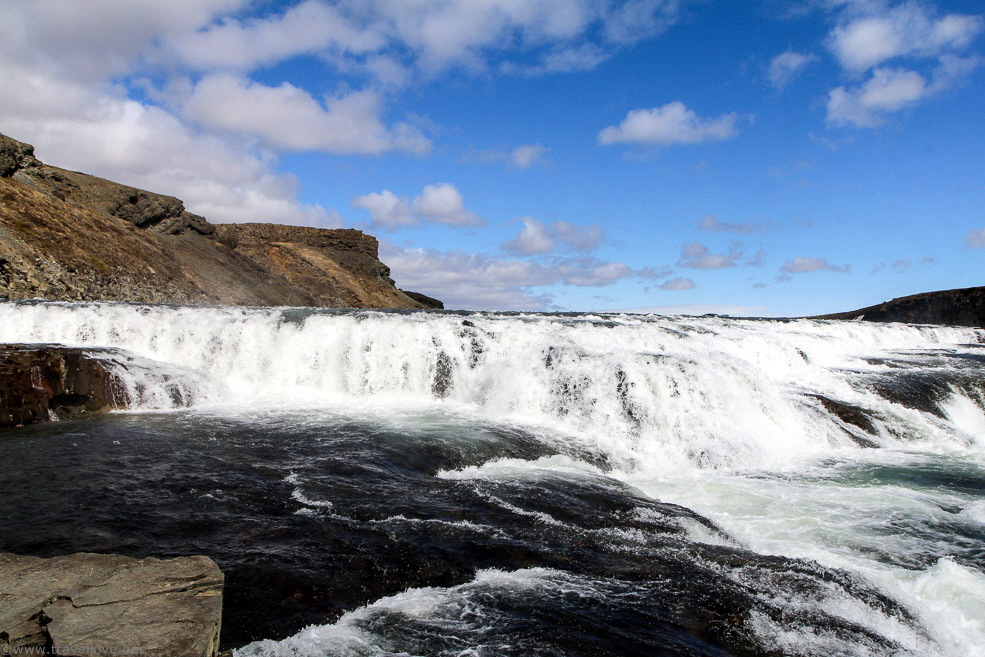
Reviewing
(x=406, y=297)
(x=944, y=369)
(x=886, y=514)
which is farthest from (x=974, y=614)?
(x=406, y=297)

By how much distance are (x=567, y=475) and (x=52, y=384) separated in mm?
10774

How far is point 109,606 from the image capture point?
11.0 feet

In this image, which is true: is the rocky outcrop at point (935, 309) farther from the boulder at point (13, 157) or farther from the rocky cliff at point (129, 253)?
the boulder at point (13, 157)

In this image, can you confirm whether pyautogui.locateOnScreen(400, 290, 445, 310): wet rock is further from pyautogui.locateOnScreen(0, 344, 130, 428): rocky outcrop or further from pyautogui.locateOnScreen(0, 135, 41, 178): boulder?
pyautogui.locateOnScreen(0, 344, 130, 428): rocky outcrop

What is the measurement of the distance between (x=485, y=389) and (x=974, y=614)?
35.4 feet

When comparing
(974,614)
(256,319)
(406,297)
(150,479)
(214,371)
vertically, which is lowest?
(974,614)

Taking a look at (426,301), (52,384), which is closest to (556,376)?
(52,384)

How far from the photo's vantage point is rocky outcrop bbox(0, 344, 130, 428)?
11.2m

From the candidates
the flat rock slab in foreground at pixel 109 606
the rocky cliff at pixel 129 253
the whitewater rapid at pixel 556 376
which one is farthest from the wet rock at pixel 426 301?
the flat rock slab in foreground at pixel 109 606

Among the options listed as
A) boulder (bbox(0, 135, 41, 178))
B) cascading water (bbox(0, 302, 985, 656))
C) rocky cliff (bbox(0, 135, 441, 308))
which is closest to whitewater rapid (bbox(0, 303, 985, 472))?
cascading water (bbox(0, 302, 985, 656))

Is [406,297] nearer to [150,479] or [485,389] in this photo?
[485,389]

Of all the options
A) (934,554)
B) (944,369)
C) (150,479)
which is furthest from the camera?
(944,369)

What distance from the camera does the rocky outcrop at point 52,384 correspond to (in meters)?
11.2

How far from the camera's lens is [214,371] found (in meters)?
16.0
